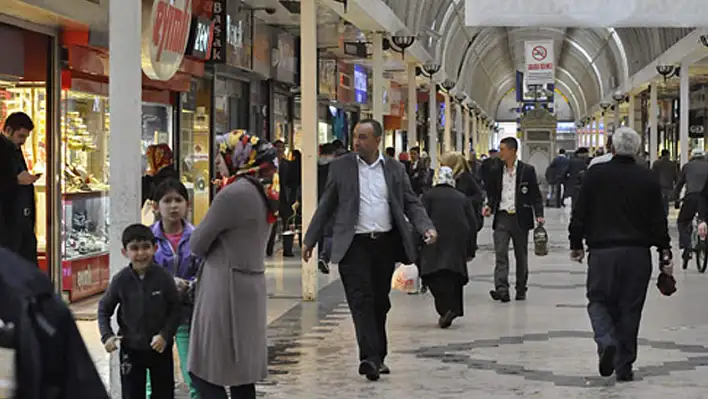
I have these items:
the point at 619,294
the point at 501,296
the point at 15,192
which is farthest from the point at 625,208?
the point at 501,296

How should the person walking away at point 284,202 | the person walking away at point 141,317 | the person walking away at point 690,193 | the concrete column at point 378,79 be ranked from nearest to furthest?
the person walking away at point 141,317
the person walking away at point 690,193
the concrete column at point 378,79
the person walking away at point 284,202

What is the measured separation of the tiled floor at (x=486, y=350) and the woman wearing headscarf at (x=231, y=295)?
88.2 inches

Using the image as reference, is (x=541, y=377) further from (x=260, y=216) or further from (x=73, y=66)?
(x=73, y=66)

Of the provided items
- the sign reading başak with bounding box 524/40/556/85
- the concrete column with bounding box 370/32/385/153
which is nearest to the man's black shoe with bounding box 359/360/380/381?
the concrete column with bounding box 370/32/385/153

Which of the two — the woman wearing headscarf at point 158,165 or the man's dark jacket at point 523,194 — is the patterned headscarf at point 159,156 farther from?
the man's dark jacket at point 523,194

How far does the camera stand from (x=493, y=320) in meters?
11.0

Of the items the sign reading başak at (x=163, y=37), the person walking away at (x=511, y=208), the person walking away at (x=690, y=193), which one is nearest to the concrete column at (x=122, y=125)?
the sign reading başak at (x=163, y=37)

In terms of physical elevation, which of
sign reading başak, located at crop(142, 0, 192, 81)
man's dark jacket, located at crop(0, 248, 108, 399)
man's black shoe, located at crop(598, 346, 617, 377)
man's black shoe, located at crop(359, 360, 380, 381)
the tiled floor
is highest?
sign reading başak, located at crop(142, 0, 192, 81)

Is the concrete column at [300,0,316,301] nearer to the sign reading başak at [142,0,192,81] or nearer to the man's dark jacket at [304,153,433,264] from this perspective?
the sign reading başak at [142,0,192,81]

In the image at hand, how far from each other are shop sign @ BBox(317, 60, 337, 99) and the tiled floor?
9.24 metres

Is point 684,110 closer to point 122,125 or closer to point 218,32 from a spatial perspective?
point 218,32

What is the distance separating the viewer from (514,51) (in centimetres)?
6278

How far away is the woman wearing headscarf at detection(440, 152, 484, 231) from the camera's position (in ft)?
39.2

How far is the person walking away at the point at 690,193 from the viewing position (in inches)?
595
